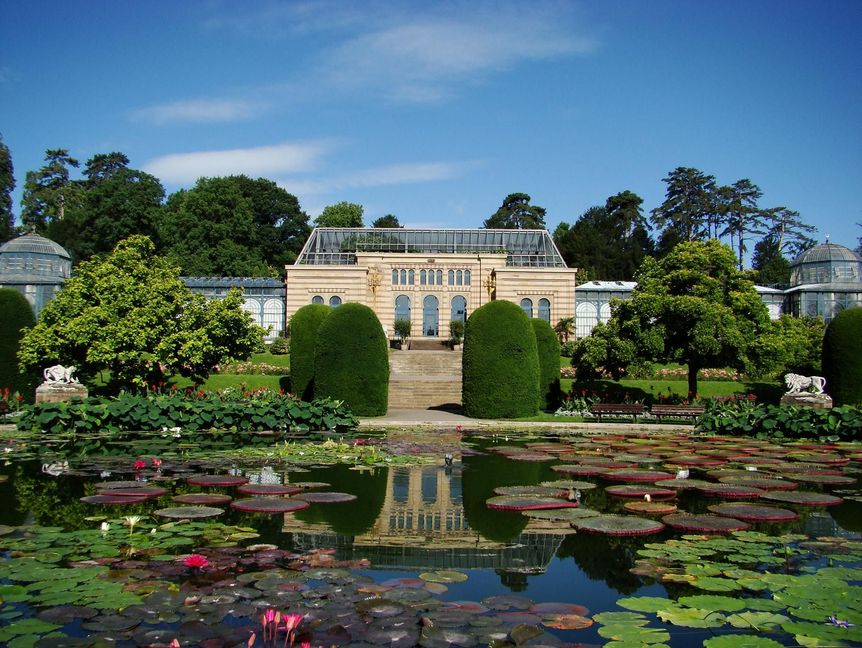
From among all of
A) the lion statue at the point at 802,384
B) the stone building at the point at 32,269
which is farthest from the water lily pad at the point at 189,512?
the stone building at the point at 32,269

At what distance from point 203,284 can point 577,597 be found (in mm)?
47552

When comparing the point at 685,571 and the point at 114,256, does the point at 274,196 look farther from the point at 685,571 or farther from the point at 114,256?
the point at 685,571

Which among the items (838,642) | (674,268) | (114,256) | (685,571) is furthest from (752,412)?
(114,256)

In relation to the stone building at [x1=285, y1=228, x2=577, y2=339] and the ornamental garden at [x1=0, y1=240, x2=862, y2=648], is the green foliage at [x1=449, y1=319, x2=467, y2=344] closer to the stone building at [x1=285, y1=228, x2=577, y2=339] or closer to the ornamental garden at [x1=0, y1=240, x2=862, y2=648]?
the stone building at [x1=285, y1=228, x2=577, y2=339]

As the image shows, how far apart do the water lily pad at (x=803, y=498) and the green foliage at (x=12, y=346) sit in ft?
67.7

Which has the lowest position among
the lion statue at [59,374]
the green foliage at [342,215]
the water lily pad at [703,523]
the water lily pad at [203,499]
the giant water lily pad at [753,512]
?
the giant water lily pad at [753,512]

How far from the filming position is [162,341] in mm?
21891

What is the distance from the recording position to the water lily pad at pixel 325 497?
9.20 metres

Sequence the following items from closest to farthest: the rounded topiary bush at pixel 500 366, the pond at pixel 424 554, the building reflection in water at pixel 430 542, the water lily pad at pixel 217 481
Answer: the pond at pixel 424 554 → the building reflection in water at pixel 430 542 → the water lily pad at pixel 217 481 → the rounded topiary bush at pixel 500 366

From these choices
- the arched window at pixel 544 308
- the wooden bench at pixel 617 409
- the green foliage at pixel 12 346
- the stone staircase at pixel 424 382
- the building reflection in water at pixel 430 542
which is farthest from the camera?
the arched window at pixel 544 308

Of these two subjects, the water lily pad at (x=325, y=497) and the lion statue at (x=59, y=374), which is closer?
the water lily pad at (x=325, y=497)

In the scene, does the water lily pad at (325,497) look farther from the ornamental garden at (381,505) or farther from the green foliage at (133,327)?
the green foliage at (133,327)

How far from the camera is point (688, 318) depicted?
24625mm

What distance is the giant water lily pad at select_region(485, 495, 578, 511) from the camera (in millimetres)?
9031
